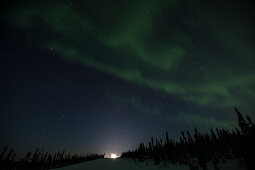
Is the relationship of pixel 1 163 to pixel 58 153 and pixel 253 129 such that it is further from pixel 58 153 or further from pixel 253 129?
pixel 253 129

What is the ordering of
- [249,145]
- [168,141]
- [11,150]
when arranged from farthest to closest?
[11,150], [168,141], [249,145]

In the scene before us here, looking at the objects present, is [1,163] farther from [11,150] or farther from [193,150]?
[193,150]

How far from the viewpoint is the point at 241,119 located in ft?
117

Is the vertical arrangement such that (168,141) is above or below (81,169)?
above

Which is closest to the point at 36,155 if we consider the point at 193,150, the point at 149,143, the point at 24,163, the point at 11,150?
the point at 24,163

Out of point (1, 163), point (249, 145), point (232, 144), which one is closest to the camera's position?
point (249, 145)

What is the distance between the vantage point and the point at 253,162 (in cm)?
2683

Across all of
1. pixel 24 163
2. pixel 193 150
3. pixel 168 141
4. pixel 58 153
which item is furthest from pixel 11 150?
pixel 193 150

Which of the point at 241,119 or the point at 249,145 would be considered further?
the point at 241,119

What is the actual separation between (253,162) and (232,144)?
59.7 ft

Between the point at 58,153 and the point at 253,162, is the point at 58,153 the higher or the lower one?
the higher one

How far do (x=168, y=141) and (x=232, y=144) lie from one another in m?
31.2

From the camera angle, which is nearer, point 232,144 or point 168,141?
point 232,144

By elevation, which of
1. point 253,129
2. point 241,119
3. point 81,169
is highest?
point 241,119
